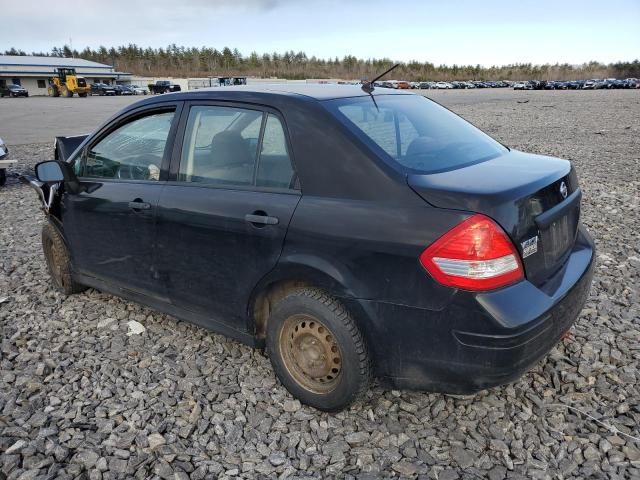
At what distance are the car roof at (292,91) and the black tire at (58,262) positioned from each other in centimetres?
176

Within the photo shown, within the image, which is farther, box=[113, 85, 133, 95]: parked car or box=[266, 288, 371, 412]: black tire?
box=[113, 85, 133, 95]: parked car

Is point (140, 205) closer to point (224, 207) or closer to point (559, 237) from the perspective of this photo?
point (224, 207)

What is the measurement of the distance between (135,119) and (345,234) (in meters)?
2.04

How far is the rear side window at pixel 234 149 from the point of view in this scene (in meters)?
2.91

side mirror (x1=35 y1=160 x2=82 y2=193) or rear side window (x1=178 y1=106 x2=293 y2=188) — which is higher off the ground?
rear side window (x1=178 y1=106 x2=293 y2=188)

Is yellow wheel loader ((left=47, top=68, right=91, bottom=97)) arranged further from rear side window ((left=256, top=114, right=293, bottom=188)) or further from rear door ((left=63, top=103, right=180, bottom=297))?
rear side window ((left=256, top=114, right=293, bottom=188))

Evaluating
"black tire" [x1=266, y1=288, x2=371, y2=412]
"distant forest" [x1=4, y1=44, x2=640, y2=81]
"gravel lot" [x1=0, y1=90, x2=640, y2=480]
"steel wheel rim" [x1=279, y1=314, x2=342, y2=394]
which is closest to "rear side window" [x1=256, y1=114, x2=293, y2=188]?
"black tire" [x1=266, y1=288, x2=371, y2=412]

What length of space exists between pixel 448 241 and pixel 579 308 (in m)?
1.11

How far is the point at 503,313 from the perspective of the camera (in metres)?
2.28

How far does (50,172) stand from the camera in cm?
392

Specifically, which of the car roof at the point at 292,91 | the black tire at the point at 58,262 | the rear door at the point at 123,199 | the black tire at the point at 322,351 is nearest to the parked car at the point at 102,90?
the black tire at the point at 58,262

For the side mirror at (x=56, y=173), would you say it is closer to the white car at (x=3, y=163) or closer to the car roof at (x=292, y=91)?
the car roof at (x=292, y=91)

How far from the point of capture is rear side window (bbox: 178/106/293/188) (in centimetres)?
291

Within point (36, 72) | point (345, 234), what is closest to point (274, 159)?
point (345, 234)
